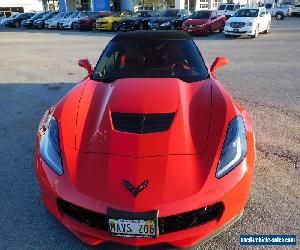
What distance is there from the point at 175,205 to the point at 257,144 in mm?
2496

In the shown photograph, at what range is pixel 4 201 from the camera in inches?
135

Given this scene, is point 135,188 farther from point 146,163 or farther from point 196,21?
point 196,21

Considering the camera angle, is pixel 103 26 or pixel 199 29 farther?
pixel 103 26

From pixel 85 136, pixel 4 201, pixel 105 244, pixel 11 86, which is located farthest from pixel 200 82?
pixel 11 86

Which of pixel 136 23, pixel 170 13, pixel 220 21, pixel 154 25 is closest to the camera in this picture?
pixel 220 21

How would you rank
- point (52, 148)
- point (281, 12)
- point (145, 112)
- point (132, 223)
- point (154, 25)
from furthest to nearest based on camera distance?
point (281, 12)
point (154, 25)
point (145, 112)
point (52, 148)
point (132, 223)

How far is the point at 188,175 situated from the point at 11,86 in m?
7.21

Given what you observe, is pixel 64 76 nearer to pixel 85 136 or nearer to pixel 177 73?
pixel 177 73

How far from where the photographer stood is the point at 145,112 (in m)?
3.13

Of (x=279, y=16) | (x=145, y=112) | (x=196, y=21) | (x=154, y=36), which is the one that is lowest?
(x=279, y=16)

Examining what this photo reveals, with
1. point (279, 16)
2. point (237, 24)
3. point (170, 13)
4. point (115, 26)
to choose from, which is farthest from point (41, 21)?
point (279, 16)

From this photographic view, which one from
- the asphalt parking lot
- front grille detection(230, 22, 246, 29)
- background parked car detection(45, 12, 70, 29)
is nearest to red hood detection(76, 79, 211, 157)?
the asphalt parking lot

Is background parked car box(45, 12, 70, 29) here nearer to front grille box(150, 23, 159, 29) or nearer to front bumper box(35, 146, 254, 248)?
front grille box(150, 23, 159, 29)

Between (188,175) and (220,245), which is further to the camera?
(220,245)
